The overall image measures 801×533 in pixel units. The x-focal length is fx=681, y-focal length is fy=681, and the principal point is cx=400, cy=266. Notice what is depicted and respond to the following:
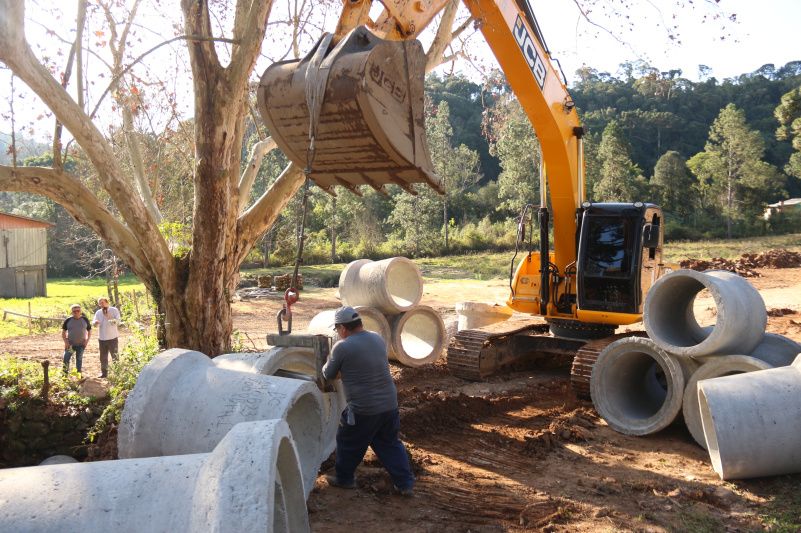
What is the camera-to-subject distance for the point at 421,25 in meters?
6.09

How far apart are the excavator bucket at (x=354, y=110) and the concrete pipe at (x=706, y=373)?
11.3ft

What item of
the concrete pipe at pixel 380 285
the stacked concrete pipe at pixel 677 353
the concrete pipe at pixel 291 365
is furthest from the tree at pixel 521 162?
the concrete pipe at pixel 291 365

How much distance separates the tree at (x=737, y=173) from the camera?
4206cm

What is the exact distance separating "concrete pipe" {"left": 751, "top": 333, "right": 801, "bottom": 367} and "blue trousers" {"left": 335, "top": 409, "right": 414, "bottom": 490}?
3765 millimetres

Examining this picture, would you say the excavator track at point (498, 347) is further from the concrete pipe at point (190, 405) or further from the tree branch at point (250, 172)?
the concrete pipe at point (190, 405)

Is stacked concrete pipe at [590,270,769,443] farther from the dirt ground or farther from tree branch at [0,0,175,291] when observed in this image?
tree branch at [0,0,175,291]

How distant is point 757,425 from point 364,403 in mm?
3345

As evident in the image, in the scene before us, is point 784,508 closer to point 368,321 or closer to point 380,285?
point 380,285

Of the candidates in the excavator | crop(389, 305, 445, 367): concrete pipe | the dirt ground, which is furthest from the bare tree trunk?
the dirt ground

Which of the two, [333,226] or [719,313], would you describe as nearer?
[719,313]

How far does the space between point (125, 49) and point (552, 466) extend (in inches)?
334

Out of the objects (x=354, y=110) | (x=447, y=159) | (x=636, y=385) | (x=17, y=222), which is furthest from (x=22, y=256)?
(x=354, y=110)

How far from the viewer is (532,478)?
6164mm

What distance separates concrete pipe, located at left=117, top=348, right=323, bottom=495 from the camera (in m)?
4.73
